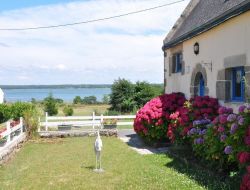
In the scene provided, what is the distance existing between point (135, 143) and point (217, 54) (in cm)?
582

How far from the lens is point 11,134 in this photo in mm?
16156

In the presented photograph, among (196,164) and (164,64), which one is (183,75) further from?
(196,164)

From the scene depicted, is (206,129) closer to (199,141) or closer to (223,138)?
(199,141)

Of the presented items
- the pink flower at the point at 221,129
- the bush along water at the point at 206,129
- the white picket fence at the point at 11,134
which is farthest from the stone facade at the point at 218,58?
the white picket fence at the point at 11,134

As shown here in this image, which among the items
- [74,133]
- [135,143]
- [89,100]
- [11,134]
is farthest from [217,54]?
[89,100]

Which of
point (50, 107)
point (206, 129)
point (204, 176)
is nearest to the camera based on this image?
point (204, 176)

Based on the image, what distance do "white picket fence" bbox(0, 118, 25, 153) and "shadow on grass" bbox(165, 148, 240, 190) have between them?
5.24m

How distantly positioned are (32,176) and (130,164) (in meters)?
2.73

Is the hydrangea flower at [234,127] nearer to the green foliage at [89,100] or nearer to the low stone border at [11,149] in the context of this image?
the low stone border at [11,149]

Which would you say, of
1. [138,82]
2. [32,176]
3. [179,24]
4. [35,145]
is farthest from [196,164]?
[138,82]

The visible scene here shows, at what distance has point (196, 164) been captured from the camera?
36.4ft

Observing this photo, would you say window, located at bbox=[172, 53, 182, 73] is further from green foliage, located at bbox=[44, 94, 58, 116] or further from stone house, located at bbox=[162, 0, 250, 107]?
green foliage, located at bbox=[44, 94, 58, 116]

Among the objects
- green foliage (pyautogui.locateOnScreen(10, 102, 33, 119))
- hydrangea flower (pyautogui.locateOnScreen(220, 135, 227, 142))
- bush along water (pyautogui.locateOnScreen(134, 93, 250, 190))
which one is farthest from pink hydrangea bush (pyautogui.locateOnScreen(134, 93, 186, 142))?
green foliage (pyautogui.locateOnScreen(10, 102, 33, 119))

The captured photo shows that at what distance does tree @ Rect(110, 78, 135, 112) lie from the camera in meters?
33.2
